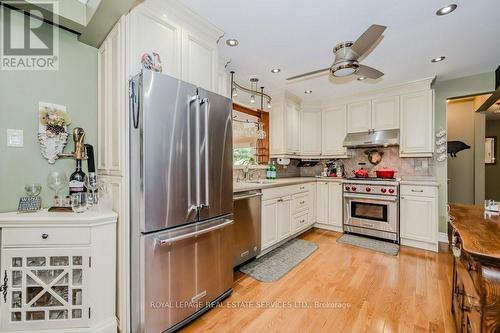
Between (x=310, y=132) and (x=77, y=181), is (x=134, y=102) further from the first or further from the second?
(x=310, y=132)

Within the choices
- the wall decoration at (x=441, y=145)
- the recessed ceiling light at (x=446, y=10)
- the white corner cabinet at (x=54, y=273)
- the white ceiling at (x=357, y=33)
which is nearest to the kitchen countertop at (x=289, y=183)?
the wall decoration at (x=441, y=145)

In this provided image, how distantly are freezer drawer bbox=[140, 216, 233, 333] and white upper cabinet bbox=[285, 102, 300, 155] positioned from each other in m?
2.57

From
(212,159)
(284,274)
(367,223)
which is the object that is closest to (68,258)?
(212,159)

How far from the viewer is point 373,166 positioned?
419 centimetres

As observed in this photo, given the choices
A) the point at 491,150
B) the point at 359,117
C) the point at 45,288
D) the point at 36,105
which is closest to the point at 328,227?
the point at 359,117

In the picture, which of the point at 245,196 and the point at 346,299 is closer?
the point at 346,299

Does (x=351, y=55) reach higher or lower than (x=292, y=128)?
higher

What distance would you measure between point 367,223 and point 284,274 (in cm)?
199

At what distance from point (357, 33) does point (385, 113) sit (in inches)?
81.3

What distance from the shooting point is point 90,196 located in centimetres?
177

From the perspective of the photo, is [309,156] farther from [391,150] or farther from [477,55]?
[477,55]

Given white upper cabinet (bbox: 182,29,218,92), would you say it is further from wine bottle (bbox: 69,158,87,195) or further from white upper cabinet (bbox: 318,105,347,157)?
white upper cabinet (bbox: 318,105,347,157)

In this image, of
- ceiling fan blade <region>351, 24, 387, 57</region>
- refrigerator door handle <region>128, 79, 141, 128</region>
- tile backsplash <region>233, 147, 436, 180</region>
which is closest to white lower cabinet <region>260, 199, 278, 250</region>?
tile backsplash <region>233, 147, 436, 180</region>

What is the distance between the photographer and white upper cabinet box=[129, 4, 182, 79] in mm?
1619
